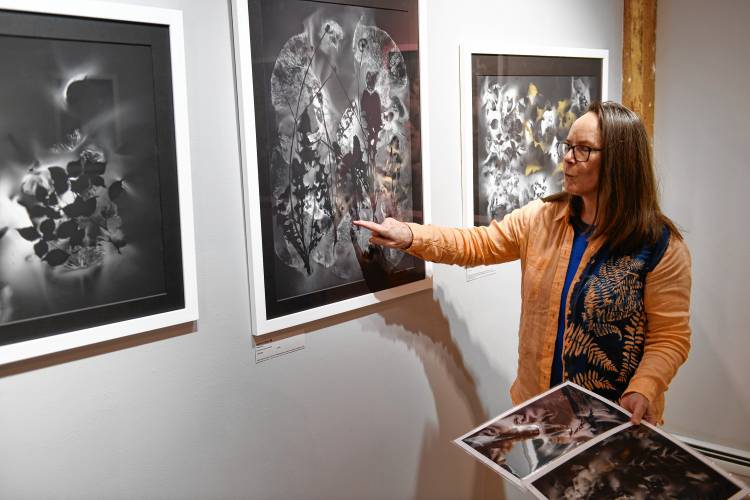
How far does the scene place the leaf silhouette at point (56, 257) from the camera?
116cm

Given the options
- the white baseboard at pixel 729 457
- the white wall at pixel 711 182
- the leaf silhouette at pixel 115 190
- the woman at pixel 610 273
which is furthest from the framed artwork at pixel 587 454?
the white baseboard at pixel 729 457

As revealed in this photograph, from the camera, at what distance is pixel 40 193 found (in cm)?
114

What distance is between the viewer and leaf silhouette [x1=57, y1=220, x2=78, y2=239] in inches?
46.0

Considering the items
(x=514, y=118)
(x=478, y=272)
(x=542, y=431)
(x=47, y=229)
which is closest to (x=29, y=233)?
(x=47, y=229)

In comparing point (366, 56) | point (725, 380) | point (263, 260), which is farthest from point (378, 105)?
point (725, 380)

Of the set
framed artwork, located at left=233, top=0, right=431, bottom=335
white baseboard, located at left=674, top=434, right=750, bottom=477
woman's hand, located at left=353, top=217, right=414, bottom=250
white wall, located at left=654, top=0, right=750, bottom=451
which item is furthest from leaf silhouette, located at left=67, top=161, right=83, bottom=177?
white baseboard, located at left=674, top=434, right=750, bottom=477

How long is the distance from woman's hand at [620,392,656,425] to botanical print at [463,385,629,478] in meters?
0.03

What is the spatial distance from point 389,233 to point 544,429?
2.04 feet

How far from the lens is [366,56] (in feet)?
5.39

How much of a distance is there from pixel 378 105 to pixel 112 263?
811 millimetres

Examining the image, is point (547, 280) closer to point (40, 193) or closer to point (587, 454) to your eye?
point (587, 454)

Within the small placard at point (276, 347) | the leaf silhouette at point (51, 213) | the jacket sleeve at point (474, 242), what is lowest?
the small placard at point (276, 347)

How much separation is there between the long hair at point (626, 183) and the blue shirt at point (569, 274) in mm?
76

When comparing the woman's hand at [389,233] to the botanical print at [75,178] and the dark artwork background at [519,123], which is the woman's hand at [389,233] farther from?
the botanical print at [75,178]
